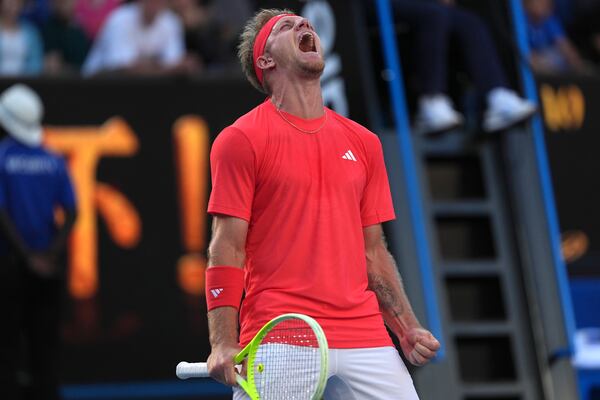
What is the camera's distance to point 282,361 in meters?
3.81

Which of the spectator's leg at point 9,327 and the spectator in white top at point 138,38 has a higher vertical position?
the spectator in white top at point 138,38

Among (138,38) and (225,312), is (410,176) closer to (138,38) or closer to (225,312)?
(225,312)

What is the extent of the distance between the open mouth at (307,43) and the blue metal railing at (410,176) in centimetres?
270

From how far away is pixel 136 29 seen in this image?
993cm

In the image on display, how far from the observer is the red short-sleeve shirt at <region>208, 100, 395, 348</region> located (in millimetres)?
4031

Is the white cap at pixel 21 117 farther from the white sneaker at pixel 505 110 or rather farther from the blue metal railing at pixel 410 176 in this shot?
the white sneaker at pixel 505 110

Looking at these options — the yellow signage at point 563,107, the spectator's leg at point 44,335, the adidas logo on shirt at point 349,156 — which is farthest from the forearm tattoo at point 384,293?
the yellow signage at point 563,107

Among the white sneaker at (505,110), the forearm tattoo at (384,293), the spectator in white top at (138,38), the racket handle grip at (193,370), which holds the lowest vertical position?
the racket handle grip at (193,370)

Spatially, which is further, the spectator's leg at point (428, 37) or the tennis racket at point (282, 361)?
the spectator's leg at point (428, 37)

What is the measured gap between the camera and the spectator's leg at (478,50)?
24.2 feet

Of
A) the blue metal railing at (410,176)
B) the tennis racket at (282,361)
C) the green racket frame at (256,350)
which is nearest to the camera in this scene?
the green racket frame at (256,350)

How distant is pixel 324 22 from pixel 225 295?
143 inches

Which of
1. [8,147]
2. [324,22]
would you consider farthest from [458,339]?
[8,147]

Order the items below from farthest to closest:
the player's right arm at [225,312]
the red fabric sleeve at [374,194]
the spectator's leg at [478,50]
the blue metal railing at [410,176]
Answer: the spectator's leg at [478,50]
the blue metal railing at [410,176]
the red fabric sleeve at [374,194]
the player's right arm at [225,312]
